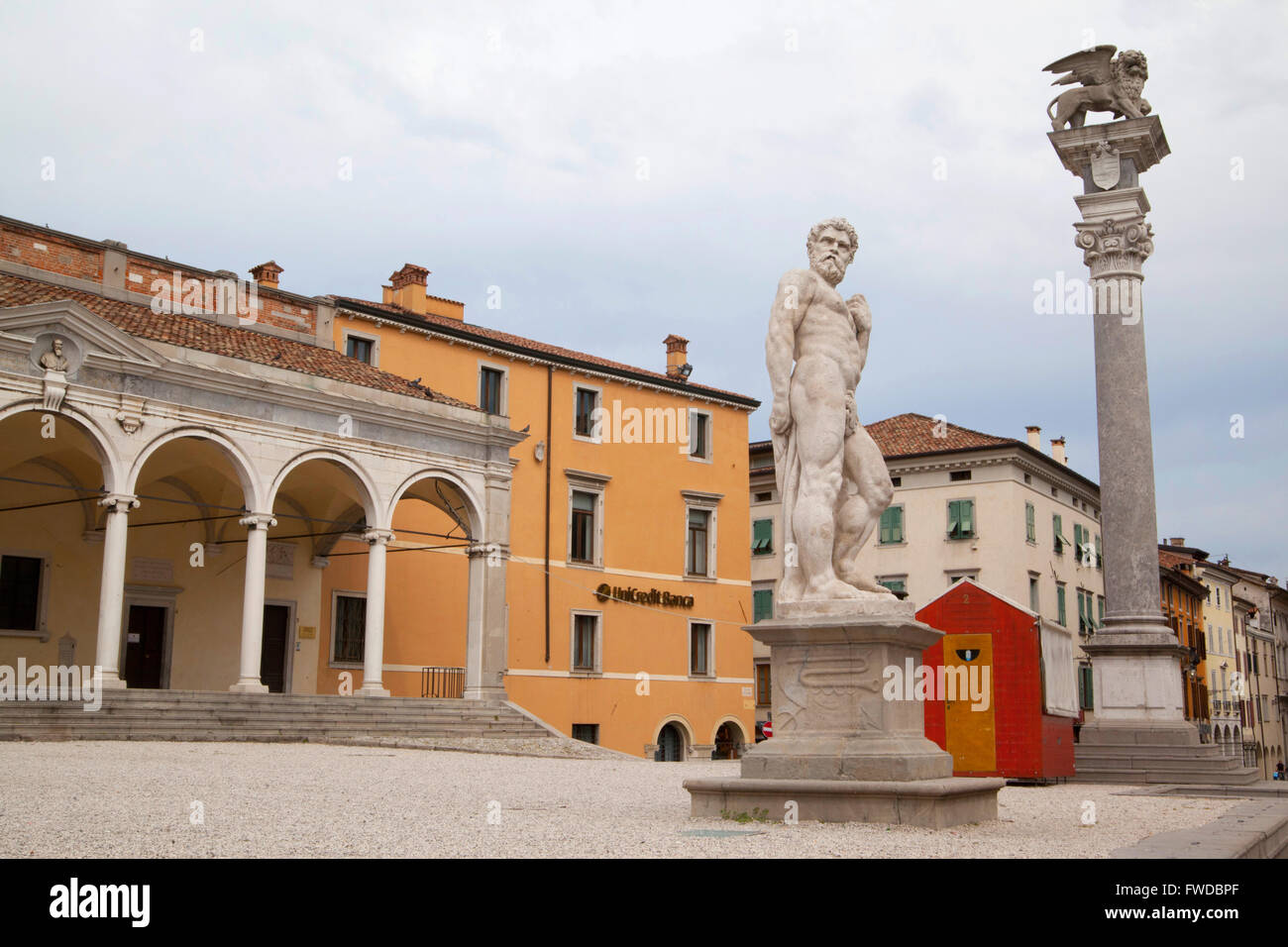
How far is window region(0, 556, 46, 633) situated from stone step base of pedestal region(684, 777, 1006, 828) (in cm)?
A: 1977

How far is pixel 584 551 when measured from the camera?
1312 inches

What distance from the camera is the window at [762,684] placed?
152 ft

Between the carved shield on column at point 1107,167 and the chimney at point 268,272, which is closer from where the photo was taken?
the carved shield on column at point 1107,167

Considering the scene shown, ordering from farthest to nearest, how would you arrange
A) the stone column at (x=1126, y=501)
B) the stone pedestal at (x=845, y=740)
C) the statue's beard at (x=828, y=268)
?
the stone column at (x=1126, y=501)
the statue's beard at (x=828, y=268)
the stone pedestal at (x=845, y=740)

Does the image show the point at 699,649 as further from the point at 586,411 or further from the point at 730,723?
the point at 586,411

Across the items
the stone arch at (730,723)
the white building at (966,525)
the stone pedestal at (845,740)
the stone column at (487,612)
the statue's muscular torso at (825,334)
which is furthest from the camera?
the white building at (966,525)

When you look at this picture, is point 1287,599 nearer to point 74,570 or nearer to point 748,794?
point 74,570

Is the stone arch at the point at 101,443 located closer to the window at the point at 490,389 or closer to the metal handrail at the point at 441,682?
the metal handrail at the point at 441,682

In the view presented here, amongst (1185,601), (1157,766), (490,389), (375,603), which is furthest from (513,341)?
(1185,601)

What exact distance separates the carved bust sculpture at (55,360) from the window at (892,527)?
32798 mm

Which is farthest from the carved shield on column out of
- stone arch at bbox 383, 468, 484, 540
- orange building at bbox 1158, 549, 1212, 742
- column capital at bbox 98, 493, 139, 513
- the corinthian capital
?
orange building at bbox 1158, 549, 1212, 742

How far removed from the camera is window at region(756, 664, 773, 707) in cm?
4622

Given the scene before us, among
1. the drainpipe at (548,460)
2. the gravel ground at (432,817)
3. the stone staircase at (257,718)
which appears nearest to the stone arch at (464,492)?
the stone staircase at (257,718)

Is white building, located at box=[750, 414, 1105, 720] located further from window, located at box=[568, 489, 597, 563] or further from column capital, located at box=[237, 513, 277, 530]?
column capital, located at box=[237, 513, 277, 530]
